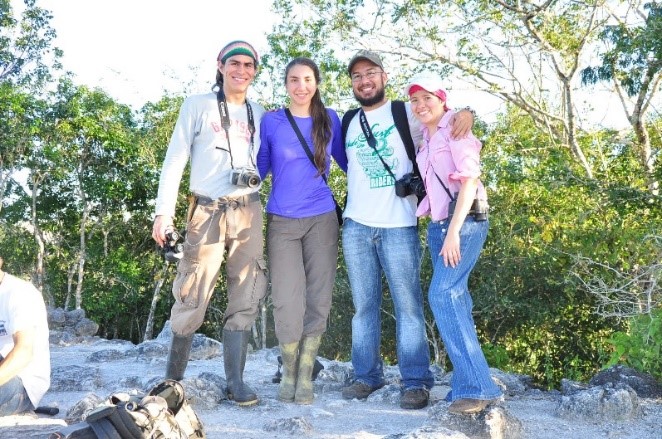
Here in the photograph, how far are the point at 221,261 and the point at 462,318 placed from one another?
A: 133 cm

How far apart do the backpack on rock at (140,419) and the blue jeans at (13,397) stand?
1088mm

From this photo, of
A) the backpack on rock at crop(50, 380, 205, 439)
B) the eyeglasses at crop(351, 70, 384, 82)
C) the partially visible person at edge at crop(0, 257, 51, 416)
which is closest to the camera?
the backpack on rock at crop(50, 380, 205, 439)

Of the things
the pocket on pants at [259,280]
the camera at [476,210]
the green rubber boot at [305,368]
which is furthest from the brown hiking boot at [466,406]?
the pocket on pants at [259,280]

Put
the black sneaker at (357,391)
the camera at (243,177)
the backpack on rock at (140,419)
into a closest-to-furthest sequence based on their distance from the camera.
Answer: the backpack on rock at (140,419), the camera at (243,177), the black sneaker at (357,391)

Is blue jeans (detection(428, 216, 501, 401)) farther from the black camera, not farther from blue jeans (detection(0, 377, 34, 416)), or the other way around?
blue jeans (detection(0, 377, 34, 416))

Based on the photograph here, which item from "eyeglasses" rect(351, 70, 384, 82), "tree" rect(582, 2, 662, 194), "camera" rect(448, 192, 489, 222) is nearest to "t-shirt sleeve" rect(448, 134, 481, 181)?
"camera" rect(448, 192, 489, 222)

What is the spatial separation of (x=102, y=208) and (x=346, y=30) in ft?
31.1

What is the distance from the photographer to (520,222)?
11477 mm

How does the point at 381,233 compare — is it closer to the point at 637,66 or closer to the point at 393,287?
the point at 393,287

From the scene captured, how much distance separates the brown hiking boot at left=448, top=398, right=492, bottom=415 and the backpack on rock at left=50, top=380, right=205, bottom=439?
121 cm

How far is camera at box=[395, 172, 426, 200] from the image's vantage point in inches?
150

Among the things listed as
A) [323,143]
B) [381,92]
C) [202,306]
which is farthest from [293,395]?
[381,92]

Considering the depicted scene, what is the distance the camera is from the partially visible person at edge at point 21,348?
344cm

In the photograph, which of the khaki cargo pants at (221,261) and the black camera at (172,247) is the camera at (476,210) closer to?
the khaki cargo pants at (221,261)
